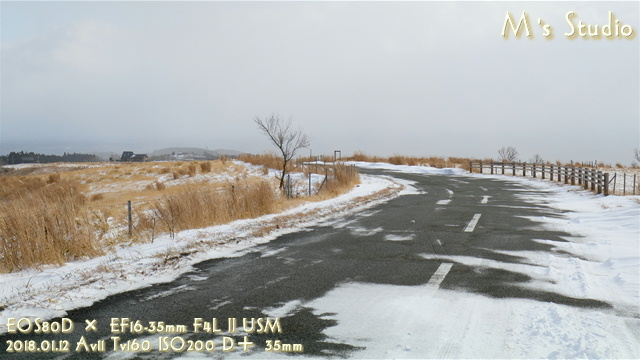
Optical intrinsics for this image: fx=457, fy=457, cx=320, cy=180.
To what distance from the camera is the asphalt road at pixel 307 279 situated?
14.1 ft

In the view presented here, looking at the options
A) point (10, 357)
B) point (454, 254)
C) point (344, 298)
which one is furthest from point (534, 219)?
point (10, 357)

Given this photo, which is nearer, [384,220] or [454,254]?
[454,254]

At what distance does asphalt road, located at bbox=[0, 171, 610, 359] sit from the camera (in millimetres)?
4297

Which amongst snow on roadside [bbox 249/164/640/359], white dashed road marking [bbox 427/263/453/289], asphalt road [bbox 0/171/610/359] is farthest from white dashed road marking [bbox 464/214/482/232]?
white dashed road marking [bbox 427/263/453/289]

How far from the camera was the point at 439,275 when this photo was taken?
6.57 metres

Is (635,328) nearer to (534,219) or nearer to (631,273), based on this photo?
(631,273)

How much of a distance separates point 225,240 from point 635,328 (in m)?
6.78

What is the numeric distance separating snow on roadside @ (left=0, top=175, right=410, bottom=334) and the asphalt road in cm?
32

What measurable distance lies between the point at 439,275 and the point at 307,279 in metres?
1.90

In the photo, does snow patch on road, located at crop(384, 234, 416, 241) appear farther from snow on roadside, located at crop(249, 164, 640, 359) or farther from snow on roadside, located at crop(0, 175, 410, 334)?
snow on roadside, located at crop(0, 175, 410, 334)

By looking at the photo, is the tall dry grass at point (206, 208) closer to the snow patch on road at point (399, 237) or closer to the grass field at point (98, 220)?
the grass field at point (98, 220)

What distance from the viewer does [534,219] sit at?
12414 millimetres

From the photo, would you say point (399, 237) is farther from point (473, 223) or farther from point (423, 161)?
point (423, 161)

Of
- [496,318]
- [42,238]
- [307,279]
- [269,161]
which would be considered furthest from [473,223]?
[269,161]
